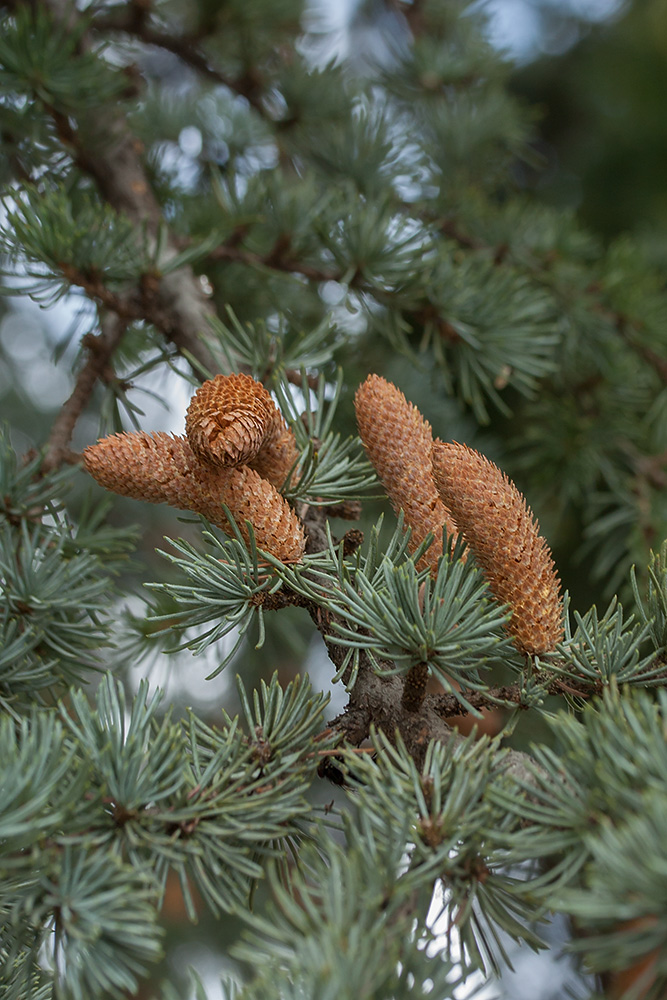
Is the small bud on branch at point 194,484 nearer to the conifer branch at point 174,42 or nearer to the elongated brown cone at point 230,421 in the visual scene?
the elongated brown cone at point 230,421

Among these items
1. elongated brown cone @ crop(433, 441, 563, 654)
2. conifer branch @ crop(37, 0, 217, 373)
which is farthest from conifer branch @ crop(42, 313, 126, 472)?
elongated brown cone @ crop(433, 441, 563, 654)

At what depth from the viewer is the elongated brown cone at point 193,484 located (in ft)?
1.29

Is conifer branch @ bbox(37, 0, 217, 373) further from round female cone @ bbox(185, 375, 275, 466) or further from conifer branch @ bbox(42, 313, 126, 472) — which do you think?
round female cone @ bbox(185, 375, 275, 466)

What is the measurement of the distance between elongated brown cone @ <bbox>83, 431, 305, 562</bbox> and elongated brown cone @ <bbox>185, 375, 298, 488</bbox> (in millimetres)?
14

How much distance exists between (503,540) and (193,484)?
148mm

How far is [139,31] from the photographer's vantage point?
0.81m

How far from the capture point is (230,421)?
375 millimetres

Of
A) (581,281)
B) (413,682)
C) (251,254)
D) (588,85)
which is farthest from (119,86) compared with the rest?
(588,85)

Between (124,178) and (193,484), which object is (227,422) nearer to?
(193,484)

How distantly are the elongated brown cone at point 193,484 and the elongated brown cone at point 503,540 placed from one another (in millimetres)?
78

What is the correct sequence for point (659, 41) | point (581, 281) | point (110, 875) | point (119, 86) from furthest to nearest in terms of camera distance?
point (659, 41), point (581, 281), point (119, 86), point (110, 875)

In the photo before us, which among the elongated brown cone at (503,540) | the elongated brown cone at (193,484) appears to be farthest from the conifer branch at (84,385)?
the elongated brown cone at (503,540)

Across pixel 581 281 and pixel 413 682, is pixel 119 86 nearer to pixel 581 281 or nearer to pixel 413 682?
pixel 581 281

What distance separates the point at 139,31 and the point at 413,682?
728 mm
